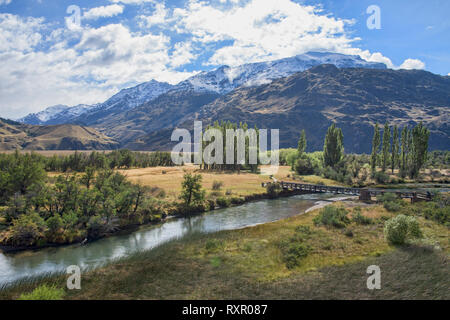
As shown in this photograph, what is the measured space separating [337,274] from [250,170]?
10092 cm

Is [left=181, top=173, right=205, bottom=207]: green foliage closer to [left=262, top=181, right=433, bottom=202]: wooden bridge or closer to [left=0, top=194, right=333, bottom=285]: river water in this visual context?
[left=0, top=194, right=333, bottom=285]: river water

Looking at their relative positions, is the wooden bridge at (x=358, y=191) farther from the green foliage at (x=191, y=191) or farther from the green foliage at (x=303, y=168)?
the green foliage at (x=303, y=168)

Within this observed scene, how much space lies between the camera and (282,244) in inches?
1315

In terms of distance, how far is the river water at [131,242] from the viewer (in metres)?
29.8

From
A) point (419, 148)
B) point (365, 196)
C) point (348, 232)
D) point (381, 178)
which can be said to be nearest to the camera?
point (348, 232)

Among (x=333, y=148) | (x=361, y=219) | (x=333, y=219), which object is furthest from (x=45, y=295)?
(x=333, y=148)

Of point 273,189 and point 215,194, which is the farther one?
point 273,189

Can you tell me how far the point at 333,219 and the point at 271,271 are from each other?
19.3 m

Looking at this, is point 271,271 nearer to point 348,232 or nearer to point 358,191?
point 348,232

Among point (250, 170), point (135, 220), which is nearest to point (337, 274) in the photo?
point (135, 220)

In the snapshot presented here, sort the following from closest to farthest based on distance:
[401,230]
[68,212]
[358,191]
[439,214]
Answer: [401,230], [68,212], [439,214], [358,191]

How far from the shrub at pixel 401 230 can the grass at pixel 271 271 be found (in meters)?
1.33

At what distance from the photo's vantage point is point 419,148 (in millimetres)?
99750

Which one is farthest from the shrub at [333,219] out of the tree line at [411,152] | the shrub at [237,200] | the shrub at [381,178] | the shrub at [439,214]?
Result: the tree line at [411,152]
